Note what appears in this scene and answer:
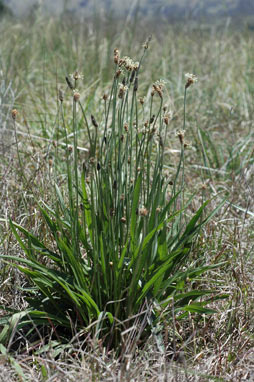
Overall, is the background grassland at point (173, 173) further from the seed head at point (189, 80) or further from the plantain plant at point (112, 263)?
the seed head at point (189, 80)

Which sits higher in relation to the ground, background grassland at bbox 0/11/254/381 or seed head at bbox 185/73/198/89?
seed head at bbox 185/73/198/89

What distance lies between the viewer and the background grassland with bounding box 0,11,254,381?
1521 mm

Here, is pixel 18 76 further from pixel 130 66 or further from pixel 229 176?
pixel 130 66

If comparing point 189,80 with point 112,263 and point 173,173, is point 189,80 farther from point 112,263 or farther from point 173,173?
point 173,173

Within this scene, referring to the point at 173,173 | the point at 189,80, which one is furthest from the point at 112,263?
the point at 173,173

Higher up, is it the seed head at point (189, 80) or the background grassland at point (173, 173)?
the seed head at point (189, 80)

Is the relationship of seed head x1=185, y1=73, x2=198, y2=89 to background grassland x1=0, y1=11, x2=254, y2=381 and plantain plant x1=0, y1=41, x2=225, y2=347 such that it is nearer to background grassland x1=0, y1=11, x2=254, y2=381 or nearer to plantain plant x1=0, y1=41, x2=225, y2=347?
plantain plant x1=0, y1=41, x2=225, y2=347

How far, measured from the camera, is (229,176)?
10.1 feet

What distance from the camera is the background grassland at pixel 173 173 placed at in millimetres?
1521

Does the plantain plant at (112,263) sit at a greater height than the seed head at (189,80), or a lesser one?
lesser

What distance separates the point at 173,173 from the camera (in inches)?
123

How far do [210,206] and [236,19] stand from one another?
4785 millimetres

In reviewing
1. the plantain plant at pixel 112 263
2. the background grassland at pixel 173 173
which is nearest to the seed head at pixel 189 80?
the plantain plant at pixel 112 263

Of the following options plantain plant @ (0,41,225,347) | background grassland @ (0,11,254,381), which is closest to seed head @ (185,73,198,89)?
plantain plant @ (0,41,225,347)
